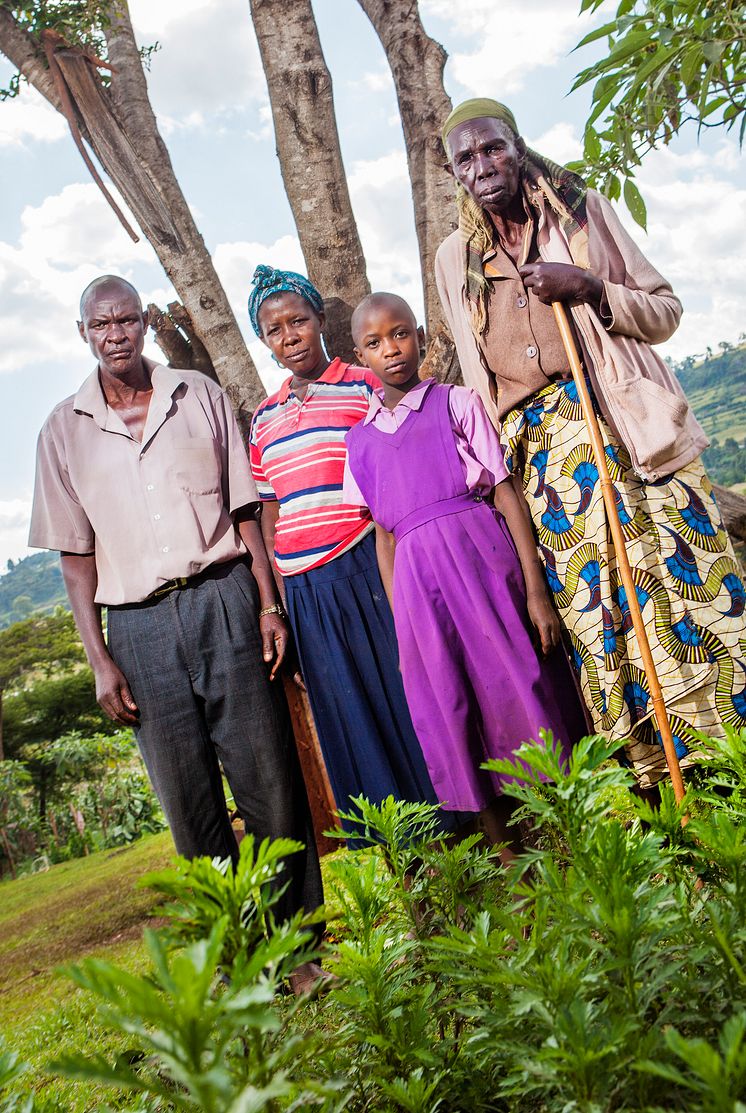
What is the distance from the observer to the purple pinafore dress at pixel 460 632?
2578 mm

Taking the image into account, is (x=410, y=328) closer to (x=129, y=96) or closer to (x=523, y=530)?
(x=523, y=530)

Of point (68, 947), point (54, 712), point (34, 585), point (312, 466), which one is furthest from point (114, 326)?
point (34, 585)

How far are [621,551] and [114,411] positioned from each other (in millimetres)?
1811

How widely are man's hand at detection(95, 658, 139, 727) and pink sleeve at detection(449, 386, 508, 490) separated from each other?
4.43 feet

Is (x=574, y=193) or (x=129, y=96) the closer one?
(x=574, y=193)

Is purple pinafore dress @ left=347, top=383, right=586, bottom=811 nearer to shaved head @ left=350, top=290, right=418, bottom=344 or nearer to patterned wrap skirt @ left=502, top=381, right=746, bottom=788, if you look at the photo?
patterned wrap skirt @ left=502, top=381, right=746, bottom=788

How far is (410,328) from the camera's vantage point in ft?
9.48

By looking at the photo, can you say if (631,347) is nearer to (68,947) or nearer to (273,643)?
(273,643)

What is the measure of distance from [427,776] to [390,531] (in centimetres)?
87

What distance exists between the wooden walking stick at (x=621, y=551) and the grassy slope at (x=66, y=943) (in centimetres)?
155

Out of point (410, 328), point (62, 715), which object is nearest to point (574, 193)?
point (410, 328)

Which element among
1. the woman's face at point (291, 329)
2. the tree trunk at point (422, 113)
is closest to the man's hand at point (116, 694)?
the woman's face at point (291, 329)

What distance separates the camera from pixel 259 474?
3.11 m

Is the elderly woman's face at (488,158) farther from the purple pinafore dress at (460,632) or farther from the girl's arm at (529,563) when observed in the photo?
the girl's arm at (529,563)
